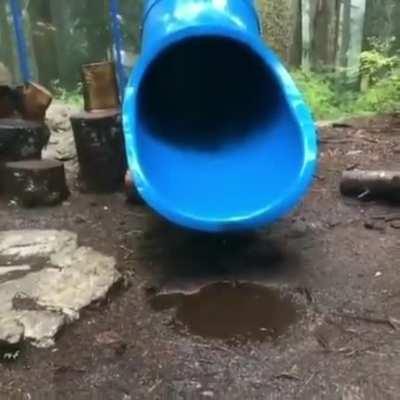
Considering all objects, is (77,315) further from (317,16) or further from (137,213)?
(317,16)

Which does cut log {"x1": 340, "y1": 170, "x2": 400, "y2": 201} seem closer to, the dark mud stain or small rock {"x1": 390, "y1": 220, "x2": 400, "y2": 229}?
small rock {"x1": 390, "y1": 220, "x2": 400, "y2": 229}

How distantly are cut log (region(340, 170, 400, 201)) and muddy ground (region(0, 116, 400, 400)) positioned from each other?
3.3 inches

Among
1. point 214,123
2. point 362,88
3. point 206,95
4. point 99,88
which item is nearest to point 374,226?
point 214,123

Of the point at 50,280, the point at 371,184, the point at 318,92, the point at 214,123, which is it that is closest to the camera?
the point at 50,280

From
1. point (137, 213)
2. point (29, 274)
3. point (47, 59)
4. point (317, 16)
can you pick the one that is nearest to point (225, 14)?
point (137, 213)

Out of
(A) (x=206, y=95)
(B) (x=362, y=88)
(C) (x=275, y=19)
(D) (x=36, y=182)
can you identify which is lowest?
(B) (x=362, y=88)

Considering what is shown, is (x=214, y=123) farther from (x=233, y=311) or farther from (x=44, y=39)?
(x=44, y=39)

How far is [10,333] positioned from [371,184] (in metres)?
2.25

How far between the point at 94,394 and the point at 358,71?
17.8 ft

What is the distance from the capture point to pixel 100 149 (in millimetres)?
4480

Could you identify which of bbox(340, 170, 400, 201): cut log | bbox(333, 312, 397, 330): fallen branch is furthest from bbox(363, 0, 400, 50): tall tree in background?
bbox(333, 312, 397, 330): fallen branch

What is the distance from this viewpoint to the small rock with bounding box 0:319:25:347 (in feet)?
8.77

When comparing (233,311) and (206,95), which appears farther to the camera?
(206,95)

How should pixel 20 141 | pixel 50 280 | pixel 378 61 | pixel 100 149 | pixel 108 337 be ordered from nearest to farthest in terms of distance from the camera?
pixel 108 337 → pixel 50 280 → pixel 100 149 → pixel 20 141 → pixel 378 61
